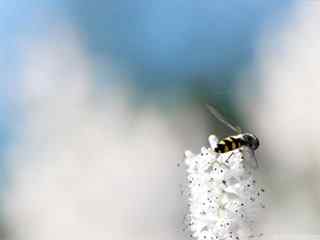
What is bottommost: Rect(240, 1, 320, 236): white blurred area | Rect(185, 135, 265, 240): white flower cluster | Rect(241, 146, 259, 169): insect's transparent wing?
Rect(185, 135, 265, 240): white flower cluster

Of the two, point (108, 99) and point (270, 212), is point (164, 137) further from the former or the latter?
point (270, 212)

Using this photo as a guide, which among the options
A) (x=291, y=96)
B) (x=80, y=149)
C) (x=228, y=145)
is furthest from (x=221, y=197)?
(x=80, y=149)

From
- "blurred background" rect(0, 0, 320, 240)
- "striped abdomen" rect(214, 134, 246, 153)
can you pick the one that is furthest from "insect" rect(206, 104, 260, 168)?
"blurred background" rect(0, 0, 320, 240)

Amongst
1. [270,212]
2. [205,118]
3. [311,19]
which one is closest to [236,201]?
[270,212]

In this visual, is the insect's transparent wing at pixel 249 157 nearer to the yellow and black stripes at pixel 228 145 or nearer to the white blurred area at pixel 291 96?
the yellow and black stripes at pixel 228 145

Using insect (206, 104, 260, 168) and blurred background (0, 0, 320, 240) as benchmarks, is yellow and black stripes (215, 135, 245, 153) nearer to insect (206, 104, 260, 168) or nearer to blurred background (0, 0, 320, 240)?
insect (206, 104, 260, 168)

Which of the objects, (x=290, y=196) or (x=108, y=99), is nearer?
(x=290, y=196)

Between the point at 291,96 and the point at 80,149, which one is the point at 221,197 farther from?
the point at 80,149

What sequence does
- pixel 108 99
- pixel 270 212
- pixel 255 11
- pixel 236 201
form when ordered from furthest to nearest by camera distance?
pixel 108 99
pixel 255 11
pixel 270 212
pixel 236 201
